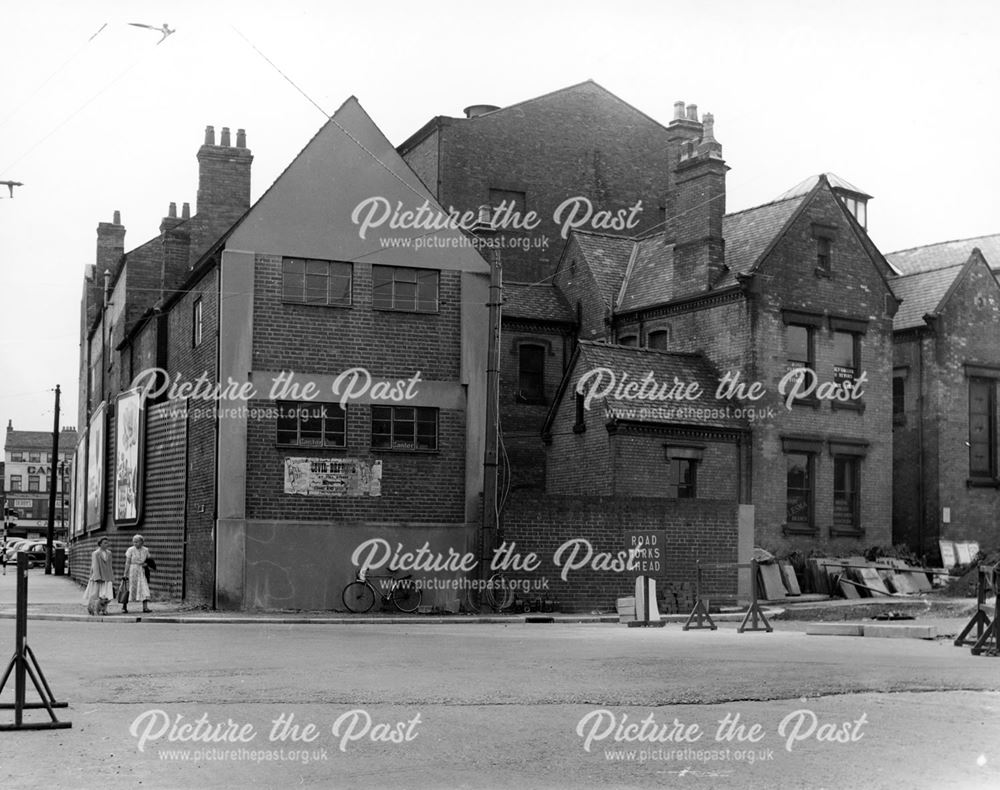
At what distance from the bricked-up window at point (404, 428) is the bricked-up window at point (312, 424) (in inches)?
31.7

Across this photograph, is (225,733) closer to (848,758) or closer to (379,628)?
(848,758)

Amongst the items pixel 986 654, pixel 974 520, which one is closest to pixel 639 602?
pixel 986 654

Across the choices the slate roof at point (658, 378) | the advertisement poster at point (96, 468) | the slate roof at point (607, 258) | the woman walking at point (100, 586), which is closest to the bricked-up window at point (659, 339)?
A: the slate roof at point (658, 378)

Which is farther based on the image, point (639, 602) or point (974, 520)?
point (974, 520)

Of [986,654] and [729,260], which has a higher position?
[729,260]

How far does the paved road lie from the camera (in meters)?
8.44

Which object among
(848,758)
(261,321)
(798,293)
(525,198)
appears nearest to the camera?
(848,758)

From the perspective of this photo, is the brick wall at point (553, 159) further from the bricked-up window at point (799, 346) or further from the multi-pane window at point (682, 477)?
the multi-pane window at point (682, 477)

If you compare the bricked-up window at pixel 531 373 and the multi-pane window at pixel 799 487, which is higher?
the bricked-up window at pixel 531 373

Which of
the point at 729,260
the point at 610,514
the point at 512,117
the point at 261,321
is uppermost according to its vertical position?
the point at 512,117

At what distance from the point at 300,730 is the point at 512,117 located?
119ft

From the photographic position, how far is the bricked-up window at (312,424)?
94.8ft

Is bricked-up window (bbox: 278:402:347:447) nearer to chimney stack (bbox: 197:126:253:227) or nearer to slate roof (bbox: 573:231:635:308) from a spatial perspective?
chimney stack (bbox: 197:126:253:227)

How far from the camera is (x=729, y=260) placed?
35406 millimetres
